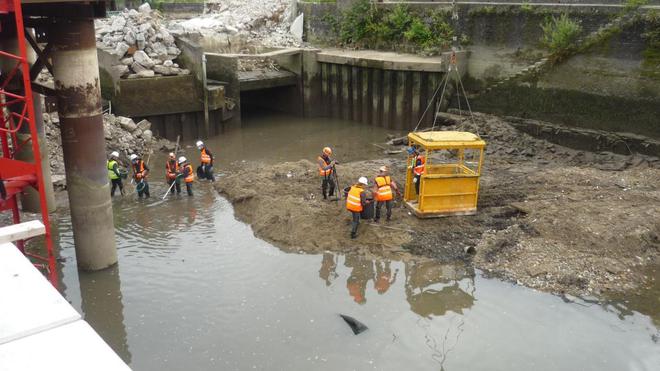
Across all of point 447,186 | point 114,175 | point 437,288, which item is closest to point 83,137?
point 114,175

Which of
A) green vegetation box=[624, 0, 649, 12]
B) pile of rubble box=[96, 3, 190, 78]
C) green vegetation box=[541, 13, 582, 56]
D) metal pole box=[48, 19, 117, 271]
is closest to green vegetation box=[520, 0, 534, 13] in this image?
green vegetation box=[541, 13, 582, 56]

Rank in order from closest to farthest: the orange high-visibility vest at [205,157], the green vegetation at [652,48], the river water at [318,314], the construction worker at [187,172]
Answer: the river water at [318,314] → the construction worker at [187,172] → the orange high-visibility vest at [205,157] → the green vegetation at [652,48]

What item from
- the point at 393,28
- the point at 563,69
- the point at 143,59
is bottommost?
the point at 563,69

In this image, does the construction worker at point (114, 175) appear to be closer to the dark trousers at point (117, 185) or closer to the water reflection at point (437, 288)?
the dark trousers at point (117, 185)

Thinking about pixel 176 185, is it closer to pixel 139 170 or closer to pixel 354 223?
pixel 139 170

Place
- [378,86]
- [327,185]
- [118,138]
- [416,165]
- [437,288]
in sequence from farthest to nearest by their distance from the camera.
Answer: [378,86], [118,138], [327,185], [416,165], [437,288]

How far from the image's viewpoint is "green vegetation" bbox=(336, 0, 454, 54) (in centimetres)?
2375

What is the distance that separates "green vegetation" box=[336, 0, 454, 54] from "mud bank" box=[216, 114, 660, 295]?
958 cm

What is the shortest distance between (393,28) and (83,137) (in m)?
19.1

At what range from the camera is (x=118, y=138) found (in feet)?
61.4

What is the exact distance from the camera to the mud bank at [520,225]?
10453mm

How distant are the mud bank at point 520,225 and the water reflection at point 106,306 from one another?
134 inches

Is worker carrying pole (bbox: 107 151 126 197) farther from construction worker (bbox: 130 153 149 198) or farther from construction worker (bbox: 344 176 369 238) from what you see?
construction worker (bbox: 344 176 369 238)

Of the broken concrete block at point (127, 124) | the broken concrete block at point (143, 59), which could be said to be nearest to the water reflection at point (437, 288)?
the broken concrete block at point (127, 124)
